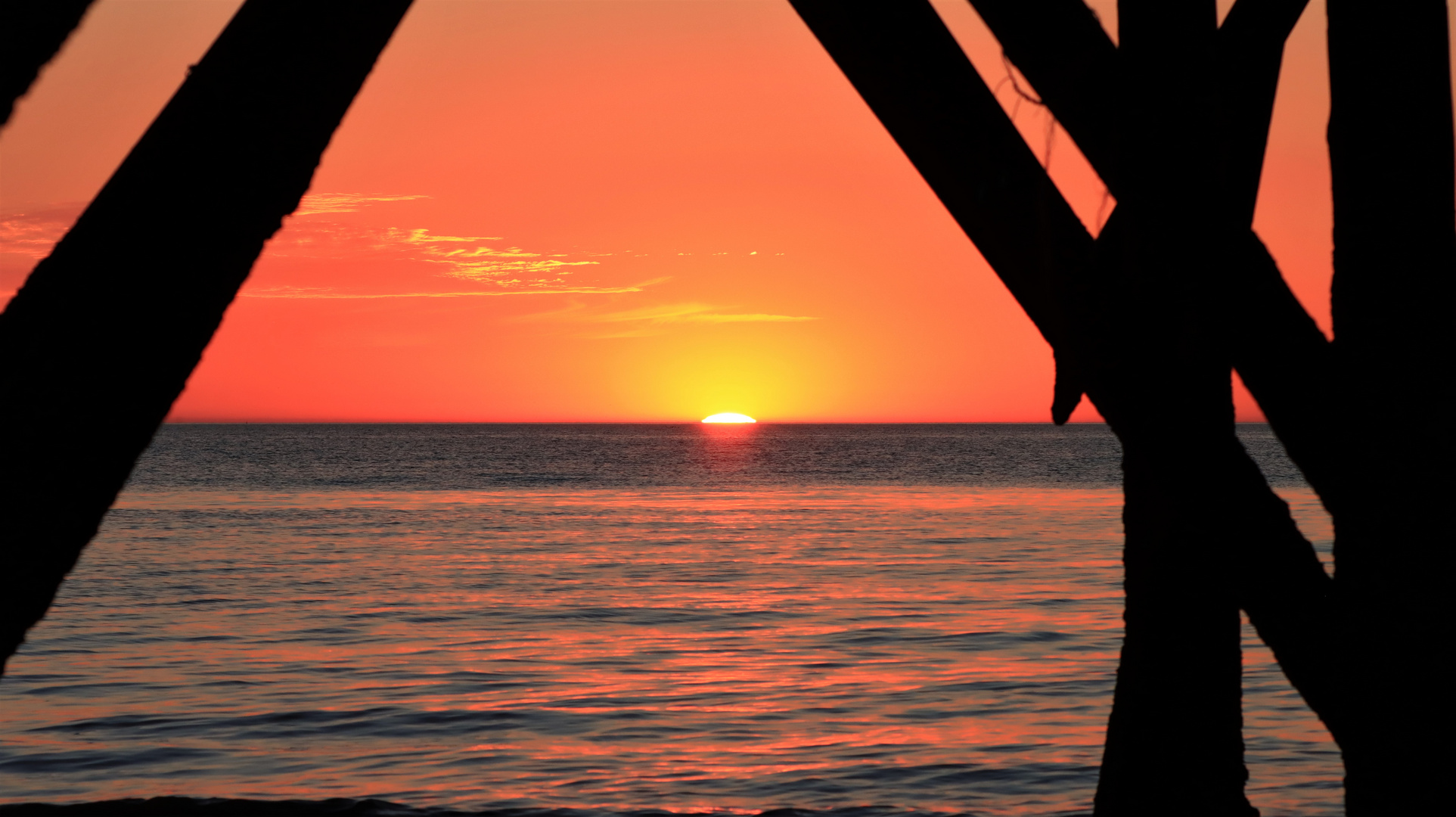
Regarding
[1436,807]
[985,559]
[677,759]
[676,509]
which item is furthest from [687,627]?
[676,509]

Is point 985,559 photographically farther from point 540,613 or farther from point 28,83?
point 28,83

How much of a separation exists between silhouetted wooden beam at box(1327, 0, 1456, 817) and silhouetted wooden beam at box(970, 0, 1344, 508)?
5 cm

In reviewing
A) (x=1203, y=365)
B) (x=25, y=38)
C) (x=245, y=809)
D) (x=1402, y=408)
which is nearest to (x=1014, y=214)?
(x=1203, y=365)

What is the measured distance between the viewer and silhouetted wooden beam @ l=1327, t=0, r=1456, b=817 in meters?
2.00

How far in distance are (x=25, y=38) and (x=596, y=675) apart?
1174 cm

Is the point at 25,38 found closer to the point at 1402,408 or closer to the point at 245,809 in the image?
the point at 1402,408

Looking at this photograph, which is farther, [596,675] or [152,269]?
[596,675]

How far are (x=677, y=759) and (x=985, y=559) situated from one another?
14017mm

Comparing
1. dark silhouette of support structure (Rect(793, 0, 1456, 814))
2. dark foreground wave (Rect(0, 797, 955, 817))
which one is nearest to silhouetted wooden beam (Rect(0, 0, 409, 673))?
dark silhouette of support structure (Rect(793, 0, 1456, 814))

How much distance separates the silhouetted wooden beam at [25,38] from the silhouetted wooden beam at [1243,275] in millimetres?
1368

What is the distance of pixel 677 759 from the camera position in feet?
30.7

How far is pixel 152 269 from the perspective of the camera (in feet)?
4.31

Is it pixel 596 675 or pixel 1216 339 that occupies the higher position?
pixel 596 675

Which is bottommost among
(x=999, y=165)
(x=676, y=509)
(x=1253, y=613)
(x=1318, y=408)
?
(x=1253, y=613)
